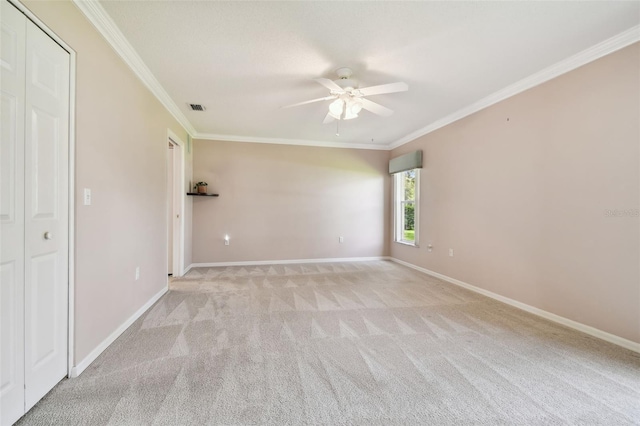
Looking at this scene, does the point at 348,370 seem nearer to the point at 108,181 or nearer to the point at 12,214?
the point at 12,214

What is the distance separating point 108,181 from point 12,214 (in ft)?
2.75

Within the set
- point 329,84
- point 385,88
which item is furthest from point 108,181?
point 385,88

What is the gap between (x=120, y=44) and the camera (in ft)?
6.92

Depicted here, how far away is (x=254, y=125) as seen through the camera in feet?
14.1

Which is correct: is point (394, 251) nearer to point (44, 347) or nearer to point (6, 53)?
point (44, 347)

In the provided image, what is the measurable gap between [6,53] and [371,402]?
255 cm

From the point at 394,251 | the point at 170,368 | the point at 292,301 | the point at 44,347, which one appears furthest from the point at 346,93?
the point at 394,251

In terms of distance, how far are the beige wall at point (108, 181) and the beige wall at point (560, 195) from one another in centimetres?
400

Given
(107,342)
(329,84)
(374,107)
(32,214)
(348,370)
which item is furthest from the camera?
(374,107)

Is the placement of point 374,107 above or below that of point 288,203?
above

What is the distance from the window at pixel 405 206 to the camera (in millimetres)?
5145

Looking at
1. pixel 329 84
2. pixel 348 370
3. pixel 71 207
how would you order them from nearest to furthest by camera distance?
pixel 71 207, pixel 348 370, pixel 329 84

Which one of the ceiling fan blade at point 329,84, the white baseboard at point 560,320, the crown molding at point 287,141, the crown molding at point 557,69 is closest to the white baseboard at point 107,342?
the ceiling fan blade at point 329,84

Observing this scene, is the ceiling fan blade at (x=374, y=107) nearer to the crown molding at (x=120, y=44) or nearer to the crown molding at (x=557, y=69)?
the crown molding at (x=557, y=69)
